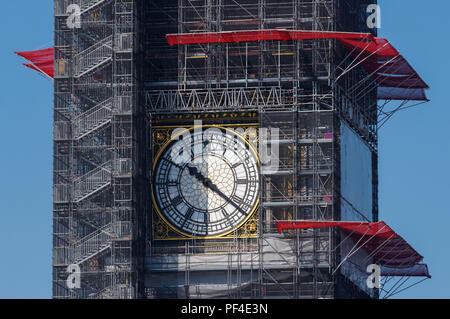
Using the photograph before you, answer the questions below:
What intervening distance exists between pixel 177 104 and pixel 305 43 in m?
7.81

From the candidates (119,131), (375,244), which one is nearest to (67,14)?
(119,131)

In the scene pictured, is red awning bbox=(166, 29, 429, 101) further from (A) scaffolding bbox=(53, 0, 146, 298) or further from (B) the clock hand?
(B) the clock hand

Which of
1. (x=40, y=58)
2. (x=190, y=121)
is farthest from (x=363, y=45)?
(x=40, y=58)

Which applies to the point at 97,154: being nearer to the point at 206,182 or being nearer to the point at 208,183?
the point at 206,182

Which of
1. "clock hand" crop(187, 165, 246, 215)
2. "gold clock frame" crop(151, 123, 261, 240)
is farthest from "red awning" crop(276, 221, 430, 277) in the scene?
"clock hand" crop(187, 165, 246, 215)

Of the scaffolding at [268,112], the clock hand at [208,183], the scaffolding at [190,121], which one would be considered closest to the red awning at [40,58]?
the scaffolding at [190,121]

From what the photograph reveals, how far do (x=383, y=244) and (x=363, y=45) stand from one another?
11.0m

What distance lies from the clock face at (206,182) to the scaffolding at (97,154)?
86.2 inches

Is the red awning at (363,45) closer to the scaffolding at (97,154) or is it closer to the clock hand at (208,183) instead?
the scaffolding at (97,154)

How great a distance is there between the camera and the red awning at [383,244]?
96188mm

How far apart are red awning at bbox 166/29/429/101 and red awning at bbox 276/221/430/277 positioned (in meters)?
9.71

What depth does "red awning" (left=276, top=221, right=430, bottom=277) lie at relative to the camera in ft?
316

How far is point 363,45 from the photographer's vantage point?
330 feet

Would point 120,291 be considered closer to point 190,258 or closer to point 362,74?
point 190,258
